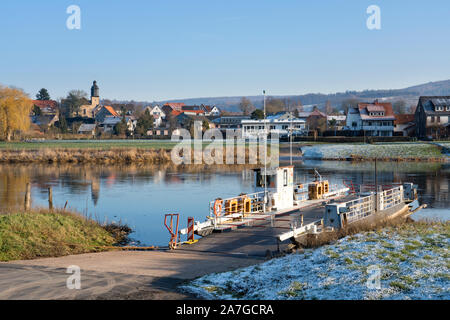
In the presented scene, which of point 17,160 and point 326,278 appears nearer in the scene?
point 326,278

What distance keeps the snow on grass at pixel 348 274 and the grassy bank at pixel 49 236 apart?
6842mm

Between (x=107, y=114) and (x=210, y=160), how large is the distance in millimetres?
96237

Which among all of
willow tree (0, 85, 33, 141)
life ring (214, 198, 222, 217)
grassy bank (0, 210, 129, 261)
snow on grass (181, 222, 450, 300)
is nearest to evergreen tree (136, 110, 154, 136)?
willow tree (0, 85, 33, 141)

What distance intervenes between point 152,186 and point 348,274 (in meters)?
31.5

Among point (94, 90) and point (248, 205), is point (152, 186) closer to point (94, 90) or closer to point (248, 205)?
point (248, 205)

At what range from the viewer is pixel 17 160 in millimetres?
65438

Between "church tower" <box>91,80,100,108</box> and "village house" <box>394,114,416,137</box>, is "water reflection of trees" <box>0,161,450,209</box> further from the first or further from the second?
"church tower" <box>91,80,100,108</box>

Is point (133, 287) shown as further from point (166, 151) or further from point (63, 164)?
point (166, 151)

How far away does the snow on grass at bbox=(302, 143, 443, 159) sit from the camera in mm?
71750

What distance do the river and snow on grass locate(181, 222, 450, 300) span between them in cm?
939

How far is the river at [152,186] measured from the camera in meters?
28.6

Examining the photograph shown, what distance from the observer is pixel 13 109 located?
273 ft

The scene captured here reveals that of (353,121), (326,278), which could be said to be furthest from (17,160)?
(353,121)

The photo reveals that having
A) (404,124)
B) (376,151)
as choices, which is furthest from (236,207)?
(404,124)
